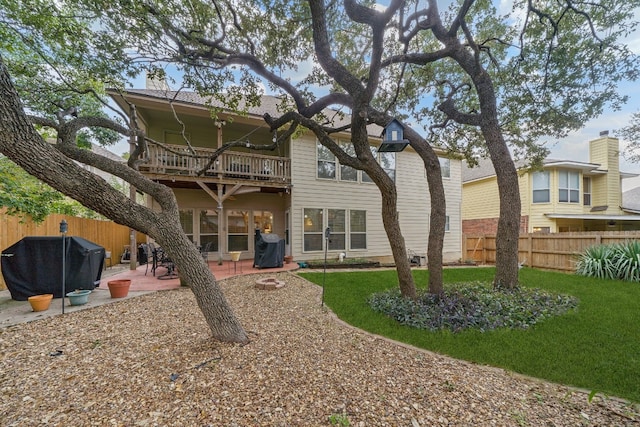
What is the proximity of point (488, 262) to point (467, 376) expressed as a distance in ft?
35.5

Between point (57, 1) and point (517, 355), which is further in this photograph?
A: point (57, 1)

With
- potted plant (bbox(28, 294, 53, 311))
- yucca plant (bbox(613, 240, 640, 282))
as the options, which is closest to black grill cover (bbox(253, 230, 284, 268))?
potted plant (bbox(28, 294, 53, 311))

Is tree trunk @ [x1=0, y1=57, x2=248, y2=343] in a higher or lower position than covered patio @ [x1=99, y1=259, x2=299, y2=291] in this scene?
higher

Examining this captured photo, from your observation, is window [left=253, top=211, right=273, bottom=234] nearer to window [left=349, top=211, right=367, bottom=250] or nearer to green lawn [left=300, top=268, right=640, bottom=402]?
window [left=349, top=211, right=367, bottom=250]

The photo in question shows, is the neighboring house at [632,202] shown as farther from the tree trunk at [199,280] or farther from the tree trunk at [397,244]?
the tree trunk at [199,280]

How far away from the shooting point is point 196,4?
527 centimetres

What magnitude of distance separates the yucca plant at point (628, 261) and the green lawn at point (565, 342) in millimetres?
1850

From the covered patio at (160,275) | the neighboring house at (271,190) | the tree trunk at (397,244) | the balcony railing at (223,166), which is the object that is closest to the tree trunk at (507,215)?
the tree trunk at (397,244)

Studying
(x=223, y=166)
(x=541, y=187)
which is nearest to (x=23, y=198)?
(x=223, y=166)

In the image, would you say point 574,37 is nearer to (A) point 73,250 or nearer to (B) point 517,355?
(B) point 517,355

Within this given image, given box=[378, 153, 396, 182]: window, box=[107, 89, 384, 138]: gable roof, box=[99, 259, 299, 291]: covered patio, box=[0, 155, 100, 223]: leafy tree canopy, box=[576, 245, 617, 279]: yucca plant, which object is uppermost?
box=[107, 89, 384, 138]: gable roof

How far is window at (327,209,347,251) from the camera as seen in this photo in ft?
35.4

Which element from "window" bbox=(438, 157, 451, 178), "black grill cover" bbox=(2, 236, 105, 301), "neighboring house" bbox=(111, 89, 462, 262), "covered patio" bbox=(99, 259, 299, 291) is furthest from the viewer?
"window" bbox=(438, 157, 451, 178)

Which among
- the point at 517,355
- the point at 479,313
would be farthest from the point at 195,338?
the point at 479,313
